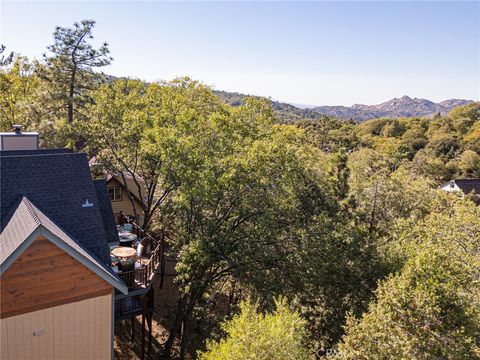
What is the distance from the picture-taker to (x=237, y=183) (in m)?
15.3

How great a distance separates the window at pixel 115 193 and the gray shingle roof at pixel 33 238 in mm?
17211

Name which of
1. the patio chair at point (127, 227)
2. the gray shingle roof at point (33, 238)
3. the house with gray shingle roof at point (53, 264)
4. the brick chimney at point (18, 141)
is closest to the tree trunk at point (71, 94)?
the brick chimney at point (18, 141)

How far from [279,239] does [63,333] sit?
924cm

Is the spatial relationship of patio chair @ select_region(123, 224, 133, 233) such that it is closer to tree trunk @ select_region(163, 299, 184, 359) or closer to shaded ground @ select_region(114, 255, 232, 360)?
tree trunk @ select_region(163, 299, 184, 359)

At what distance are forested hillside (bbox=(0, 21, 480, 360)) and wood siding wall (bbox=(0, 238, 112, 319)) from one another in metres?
4.69

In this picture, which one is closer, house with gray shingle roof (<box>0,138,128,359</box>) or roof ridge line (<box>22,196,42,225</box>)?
house with gray shingle roof (<box>0,138,128,359</box>)

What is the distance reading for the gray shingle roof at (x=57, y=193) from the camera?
1191cm

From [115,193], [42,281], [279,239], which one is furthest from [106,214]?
[115,193]

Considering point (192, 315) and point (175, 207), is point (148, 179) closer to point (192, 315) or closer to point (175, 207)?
point (175, 207)

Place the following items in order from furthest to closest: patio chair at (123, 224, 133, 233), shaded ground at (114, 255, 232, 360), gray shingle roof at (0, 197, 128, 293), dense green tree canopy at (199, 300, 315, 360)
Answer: patio chair at (123, 224, 133, 233), shaded ground at (114, 255, 232, 360), dense green tree canopy at (199, 300, 315, 360), gray shingle roof at (0, 197, 128, 293)

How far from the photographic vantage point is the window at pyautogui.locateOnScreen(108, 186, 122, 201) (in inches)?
1129

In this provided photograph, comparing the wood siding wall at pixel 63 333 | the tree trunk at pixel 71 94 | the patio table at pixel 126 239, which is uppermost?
the tree trunk at pixel 71 94

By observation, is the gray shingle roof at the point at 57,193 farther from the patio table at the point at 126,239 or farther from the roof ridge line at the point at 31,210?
the patio table at the point at 126,239

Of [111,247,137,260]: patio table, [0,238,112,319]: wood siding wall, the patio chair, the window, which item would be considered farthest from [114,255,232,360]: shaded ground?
the window
